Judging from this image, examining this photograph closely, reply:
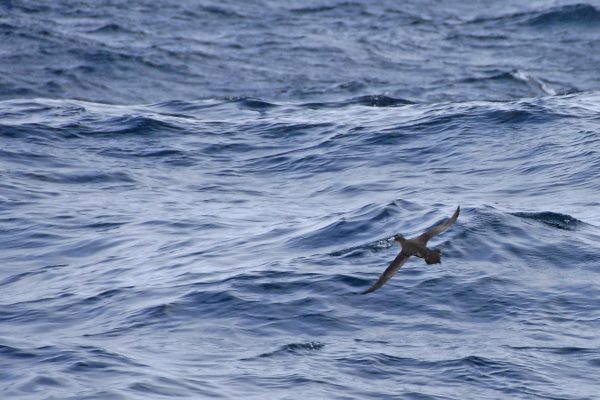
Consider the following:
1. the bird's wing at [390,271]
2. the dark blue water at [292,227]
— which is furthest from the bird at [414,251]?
the dark blue water at [292,227]

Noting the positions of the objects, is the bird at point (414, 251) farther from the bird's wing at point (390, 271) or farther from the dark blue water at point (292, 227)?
the dark blue water at point (292, 227)

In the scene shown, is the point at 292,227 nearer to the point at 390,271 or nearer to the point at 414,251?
the point at 414,251

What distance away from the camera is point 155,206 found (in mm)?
17359

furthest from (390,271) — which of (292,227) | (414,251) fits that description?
(292,227)

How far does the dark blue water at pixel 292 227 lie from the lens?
1174 cm

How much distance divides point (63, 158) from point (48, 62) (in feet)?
32.8

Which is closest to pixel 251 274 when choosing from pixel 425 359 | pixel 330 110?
pixel 425 359

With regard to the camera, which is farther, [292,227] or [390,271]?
[292,227]

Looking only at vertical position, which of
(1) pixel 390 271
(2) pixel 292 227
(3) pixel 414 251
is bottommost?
(2) pixel 292 227

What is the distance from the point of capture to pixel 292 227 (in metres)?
16.0

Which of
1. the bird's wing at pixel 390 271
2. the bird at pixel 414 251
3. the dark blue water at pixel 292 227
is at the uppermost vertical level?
the bird at pixel 414 251

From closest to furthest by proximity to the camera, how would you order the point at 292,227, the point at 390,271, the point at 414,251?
1. the point at 390,271
2. the point at 414,251
3. the point at 292,227

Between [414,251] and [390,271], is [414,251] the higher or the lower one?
the higher one

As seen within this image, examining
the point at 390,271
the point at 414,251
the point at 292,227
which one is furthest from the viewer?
the point at 292,227
